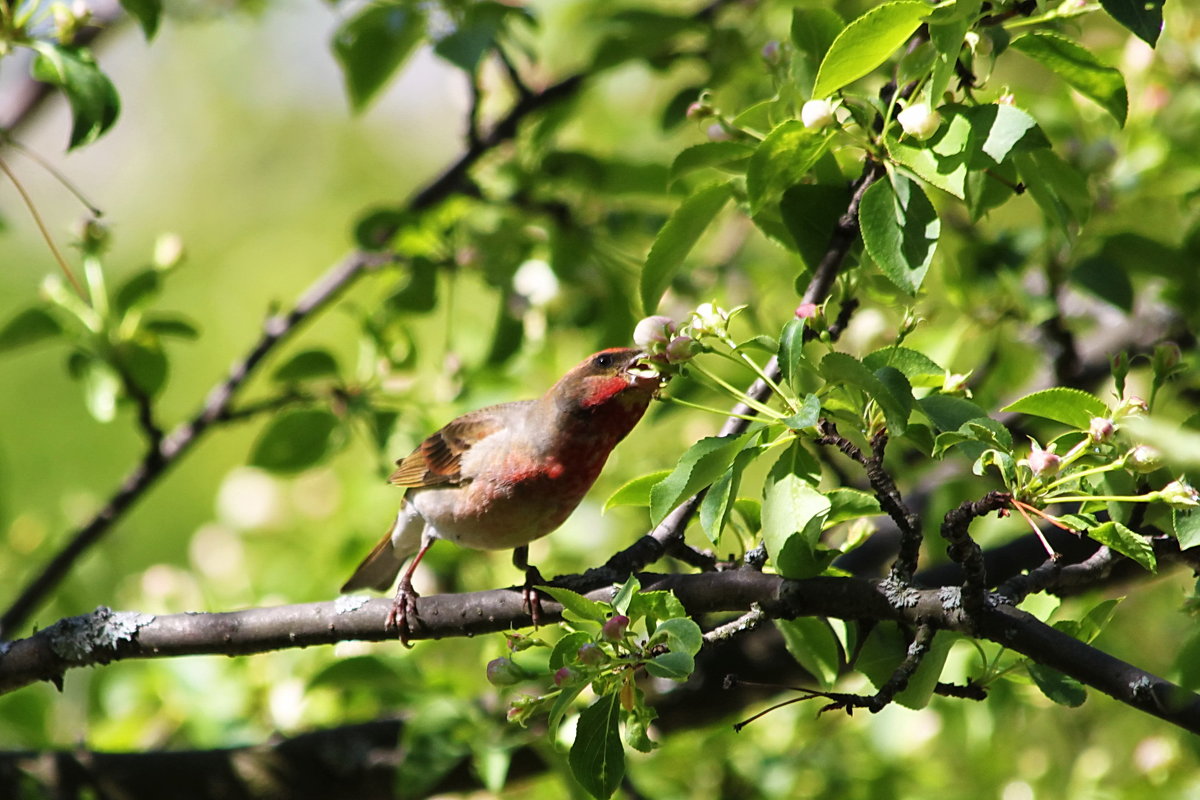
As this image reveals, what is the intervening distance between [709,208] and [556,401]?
127cm

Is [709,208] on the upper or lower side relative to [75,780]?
upper

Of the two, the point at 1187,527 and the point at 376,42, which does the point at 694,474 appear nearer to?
the point at 1187,527

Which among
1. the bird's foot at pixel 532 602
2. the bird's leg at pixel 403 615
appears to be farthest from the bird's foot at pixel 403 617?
the bird's foot at pixel 532 602

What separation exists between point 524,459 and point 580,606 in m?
1.55

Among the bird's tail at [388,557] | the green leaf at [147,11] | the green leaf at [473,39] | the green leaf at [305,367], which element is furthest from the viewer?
the bird's tail at [388,557]

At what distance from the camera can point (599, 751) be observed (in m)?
2.35

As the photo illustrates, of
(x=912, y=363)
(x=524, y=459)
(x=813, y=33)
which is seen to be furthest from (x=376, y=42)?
(x=912, y=363)

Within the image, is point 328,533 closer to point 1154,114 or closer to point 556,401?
point 556,401

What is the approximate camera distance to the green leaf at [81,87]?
2725 millimetres

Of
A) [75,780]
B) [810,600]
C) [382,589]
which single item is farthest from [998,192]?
[75,780]

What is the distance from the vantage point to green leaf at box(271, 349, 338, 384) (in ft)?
14.2

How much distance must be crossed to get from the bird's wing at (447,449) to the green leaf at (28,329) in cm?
128

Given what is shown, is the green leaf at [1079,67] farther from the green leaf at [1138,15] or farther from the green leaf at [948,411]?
the green leaf at [948,411]

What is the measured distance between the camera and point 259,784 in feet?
13.7
